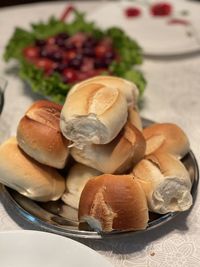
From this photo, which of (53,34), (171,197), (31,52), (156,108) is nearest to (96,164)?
(171,197)

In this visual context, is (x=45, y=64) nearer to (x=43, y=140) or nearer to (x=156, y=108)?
(x=156, y=108)

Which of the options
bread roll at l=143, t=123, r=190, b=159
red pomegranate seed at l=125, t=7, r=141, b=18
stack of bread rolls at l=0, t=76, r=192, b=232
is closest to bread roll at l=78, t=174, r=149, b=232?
stack of bread rolls at l=0, t=76, r=192, b=232

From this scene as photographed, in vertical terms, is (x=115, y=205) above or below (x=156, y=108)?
above

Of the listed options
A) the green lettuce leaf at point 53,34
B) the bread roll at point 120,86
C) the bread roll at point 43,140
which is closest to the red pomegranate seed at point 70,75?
the green lettuce leaf at point 53,34

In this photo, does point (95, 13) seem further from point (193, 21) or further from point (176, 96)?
point (176, 96)

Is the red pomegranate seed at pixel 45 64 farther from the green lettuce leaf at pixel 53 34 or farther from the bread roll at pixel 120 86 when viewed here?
the bread roll at pixel 120 86

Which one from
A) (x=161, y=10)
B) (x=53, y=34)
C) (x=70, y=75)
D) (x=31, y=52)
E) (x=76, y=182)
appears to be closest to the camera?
(x=76, y=182)

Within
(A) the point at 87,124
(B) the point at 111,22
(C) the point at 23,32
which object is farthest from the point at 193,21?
(A) the point at 87,124
